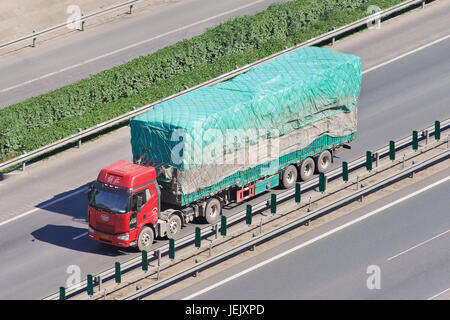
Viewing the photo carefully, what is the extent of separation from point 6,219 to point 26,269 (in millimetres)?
4028

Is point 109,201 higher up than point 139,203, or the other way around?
point 109,201

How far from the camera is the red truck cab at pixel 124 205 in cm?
4188

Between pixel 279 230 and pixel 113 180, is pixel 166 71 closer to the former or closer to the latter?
pixel 113 180

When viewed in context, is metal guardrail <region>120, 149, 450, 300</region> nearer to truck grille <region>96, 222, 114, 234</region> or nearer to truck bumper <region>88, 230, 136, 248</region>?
truck bumper <region>88, 230, 136, 248</region>

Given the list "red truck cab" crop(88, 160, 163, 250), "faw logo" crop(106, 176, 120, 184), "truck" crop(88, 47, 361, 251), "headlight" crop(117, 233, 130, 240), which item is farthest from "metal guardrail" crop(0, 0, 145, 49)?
"headlight" crop(117, 233, 130, 240)

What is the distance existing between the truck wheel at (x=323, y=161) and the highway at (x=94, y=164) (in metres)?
1.45

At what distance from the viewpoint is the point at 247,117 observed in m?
44.3

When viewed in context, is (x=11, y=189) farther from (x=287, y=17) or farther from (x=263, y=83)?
(x=287, y=17)

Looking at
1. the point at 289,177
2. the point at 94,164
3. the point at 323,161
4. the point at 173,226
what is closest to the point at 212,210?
the point at 173,226

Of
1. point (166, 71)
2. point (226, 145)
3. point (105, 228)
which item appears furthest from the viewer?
point (166, 71)

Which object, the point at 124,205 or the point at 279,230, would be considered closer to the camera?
the point at 124,205

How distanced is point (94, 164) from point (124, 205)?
25.7ft

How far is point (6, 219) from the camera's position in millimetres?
45625

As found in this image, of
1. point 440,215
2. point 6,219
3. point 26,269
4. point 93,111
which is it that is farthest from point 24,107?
point 440,215
